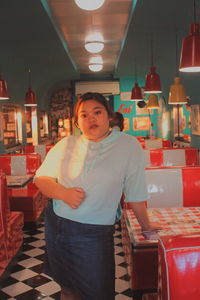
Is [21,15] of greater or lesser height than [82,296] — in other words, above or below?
above

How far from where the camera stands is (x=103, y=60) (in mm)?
9750

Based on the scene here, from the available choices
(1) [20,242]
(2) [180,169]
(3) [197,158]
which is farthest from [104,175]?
(3) [197,158]

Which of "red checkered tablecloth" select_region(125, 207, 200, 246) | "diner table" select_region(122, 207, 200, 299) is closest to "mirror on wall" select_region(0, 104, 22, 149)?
"red checkered tablecloth" select_region(125, 207, 200, 246)

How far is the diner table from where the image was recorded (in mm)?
2258

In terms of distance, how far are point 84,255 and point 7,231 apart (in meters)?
2.15

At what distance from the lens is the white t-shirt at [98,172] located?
170cm

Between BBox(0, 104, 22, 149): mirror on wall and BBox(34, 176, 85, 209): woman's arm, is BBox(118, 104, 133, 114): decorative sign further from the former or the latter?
BBox(34, 176, 85, 209): woman's arm

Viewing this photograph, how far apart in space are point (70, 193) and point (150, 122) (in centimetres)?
1253

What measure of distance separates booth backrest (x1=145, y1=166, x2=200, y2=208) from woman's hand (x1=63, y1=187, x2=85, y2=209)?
1.83 meters

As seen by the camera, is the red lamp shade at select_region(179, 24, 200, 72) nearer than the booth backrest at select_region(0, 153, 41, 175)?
Yes

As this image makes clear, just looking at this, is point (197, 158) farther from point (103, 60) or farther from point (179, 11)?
point (103, 60)

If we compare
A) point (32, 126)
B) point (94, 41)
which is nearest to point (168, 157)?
point (94, 41)

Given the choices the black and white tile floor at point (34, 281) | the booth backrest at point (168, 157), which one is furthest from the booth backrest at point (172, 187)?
the booth backrest at point (168, 157)

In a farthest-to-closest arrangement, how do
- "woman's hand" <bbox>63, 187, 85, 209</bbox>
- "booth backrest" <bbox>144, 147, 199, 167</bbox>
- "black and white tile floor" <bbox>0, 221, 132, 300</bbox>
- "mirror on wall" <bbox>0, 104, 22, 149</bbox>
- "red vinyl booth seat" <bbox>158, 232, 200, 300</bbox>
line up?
"mirror on wall" <bbox>0, 104, 22, 149</bbox> → "booth backrest" <bbox>144, 147, 199, 167</bbox> → "black and white tile floor" <bbox>0, 221, 132, 300</bbox> → "woman's hand" <bbox>63, 187, 85, 209</bbox> → "red vinyl booth seat" <bbox>158, 232, 200, 300</bbox>
